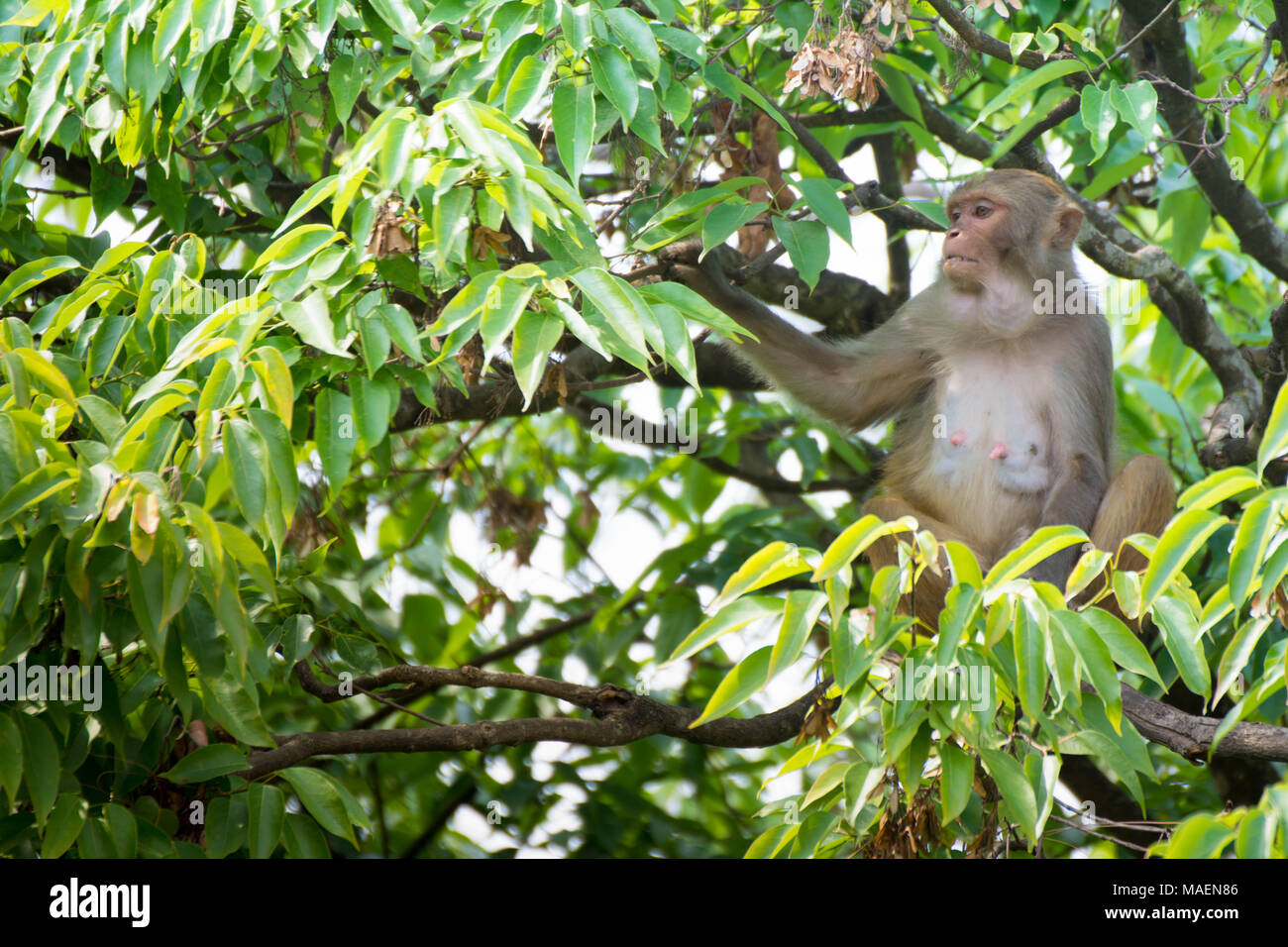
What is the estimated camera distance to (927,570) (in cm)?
453

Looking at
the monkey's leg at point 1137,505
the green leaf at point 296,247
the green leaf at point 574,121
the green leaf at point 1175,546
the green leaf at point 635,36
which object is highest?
the green leaf at point 635,36

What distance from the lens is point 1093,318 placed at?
16.6 ft

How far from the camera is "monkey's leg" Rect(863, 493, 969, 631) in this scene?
4.46 metres

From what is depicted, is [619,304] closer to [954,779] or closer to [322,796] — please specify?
[954,779]

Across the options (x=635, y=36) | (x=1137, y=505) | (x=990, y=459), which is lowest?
(x=1137, y=505)

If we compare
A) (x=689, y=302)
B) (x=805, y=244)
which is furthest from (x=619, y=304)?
(x=805, y=244)

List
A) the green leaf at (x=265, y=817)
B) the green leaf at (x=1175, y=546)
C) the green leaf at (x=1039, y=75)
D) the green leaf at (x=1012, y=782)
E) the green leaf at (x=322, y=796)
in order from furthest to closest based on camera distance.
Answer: the green leaf at (x=1039, y=75)
the green leaf at (x=322, y=796)
the green leaf at (x=265, y=817)
the green leaf at (x=1012, y=782)
the green leaf at (x=1175, y=546)

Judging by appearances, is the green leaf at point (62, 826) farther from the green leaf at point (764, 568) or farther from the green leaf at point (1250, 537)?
the green leaf at point (1250, 537)

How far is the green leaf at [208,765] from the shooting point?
120 inches

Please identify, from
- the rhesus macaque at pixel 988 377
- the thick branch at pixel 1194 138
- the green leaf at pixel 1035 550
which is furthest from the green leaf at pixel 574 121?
the thick branch at pixel 1194 138

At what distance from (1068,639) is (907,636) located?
42 cm

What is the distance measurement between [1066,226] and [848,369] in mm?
977

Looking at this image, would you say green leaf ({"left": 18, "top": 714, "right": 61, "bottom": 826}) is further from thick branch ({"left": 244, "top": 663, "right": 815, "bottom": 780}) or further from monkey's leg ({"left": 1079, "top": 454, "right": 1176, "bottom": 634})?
monkey's leg ({"left": 1079, "top": 454, "right": 1176, "bottom": 634})
